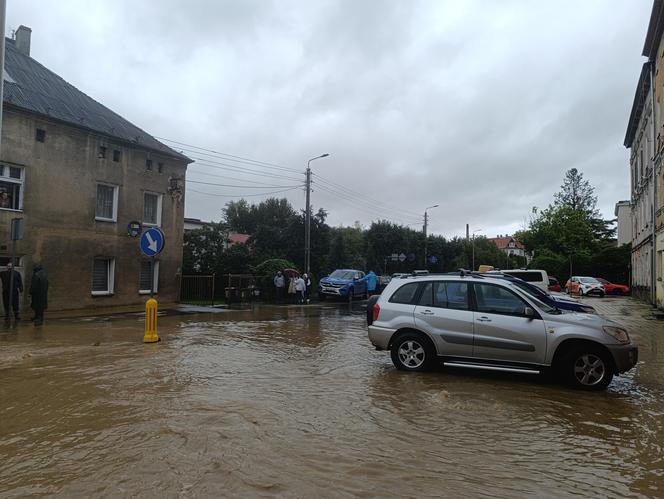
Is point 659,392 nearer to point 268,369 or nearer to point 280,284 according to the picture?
point 268,369

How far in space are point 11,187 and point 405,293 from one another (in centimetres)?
1478

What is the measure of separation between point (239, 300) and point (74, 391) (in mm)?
17480

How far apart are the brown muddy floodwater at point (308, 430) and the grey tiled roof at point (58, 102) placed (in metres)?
11.4

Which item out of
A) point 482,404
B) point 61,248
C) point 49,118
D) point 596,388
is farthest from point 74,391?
point 49,118

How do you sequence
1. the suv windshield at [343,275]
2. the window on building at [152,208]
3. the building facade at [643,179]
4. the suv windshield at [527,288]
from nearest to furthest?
the suv windshield at [527,288] < the window on building at [152,208] < the building facade at [643,179] < the suv windshield at [343,275]

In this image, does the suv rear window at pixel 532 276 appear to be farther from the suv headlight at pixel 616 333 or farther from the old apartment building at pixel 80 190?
the old apartment building at pixel 80 190

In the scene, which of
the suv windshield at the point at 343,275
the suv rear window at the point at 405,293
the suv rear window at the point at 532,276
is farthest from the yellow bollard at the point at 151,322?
the suv windshield at the point at 343,275

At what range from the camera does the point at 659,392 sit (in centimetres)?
725

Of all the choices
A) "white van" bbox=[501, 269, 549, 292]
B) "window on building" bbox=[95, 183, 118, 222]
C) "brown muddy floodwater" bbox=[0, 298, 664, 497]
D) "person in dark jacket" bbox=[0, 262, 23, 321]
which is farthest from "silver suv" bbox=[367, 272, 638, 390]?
"window on building" bbox=[95, 183, 118, 222]

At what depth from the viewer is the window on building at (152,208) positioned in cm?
2186

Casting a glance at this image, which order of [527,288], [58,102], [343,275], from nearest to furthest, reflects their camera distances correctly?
[527,288]
[58,102]
[343,275]

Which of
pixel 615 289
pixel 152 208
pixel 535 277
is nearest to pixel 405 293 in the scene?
pixel 535 277

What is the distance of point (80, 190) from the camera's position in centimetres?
1861

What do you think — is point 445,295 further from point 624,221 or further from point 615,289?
point 624,221
